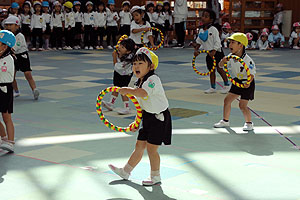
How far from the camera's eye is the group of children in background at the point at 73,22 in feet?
70.1

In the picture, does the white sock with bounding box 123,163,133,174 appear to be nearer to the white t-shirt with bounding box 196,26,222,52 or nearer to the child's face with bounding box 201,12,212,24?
the white t-shirt with bounding box 196,26,222,52

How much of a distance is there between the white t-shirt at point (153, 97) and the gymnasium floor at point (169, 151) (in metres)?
0.81

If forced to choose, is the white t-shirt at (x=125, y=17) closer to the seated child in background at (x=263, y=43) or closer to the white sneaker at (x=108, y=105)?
the seated child in background at (x=263, y=43)

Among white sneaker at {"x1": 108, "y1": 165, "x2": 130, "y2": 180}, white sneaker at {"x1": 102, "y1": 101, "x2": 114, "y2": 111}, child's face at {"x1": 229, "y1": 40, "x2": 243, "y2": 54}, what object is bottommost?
white sneaker at {"x1": 102, "y1": 101, "x2": 114, "y2": 111}

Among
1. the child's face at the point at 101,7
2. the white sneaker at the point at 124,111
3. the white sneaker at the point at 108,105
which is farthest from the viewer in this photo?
the child's face at the point at 101,7

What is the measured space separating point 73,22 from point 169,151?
54.0 ft

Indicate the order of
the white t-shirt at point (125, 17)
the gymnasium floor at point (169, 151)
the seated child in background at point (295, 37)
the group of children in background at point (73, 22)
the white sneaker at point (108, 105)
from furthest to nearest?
the seated child in background at point (295, 37) < the white t-shirt at point (125, 17) < the group of children in background at point (73, 22) < the white sneaker at point (108, 105) < the gymnasium floor at point (169, 151)

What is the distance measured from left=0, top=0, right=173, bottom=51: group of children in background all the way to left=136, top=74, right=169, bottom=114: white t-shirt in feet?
52.4

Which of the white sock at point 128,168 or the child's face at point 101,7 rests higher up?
the child's face at point 101,7

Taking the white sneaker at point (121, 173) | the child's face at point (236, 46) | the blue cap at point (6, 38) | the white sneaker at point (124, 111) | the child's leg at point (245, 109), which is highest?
the blue cap at point (6, 38)

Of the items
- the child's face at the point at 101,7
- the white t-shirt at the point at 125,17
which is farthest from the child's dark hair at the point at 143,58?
the child's face at the point at 101,7

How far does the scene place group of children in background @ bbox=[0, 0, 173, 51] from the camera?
2136cm

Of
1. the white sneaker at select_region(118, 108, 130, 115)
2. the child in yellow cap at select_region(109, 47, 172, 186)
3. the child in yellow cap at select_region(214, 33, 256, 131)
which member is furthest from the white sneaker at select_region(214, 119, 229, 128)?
the child in yellow cap at select_region(109, 47, 172, 186)

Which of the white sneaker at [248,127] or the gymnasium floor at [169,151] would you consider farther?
the white sneaker at [248,127]
